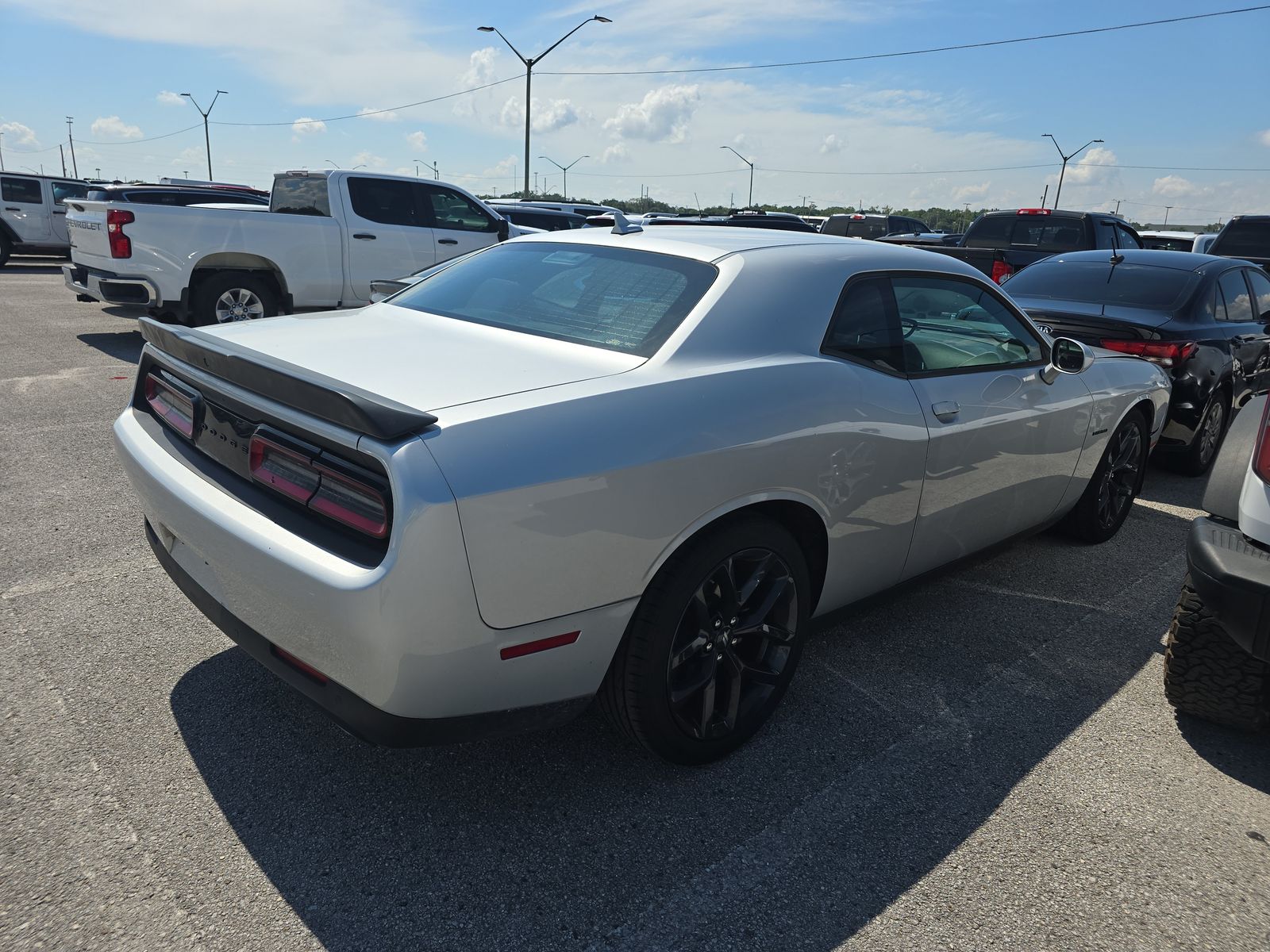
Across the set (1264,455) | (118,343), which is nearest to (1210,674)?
(1264,455)

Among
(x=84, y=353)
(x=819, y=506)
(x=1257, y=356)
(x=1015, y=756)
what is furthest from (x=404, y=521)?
(x=84, y=353)

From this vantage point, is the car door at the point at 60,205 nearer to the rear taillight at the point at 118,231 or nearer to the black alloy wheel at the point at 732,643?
the rear taillight at the point at 118,231

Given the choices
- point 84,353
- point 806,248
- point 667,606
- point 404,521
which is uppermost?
point 806,248

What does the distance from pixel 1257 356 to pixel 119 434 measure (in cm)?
751

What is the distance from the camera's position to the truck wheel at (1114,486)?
15.4ft

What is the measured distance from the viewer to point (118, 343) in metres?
9.95

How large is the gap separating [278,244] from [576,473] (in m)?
8.47

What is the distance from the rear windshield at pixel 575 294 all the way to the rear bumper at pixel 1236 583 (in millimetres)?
1710

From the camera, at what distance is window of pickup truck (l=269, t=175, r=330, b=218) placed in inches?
397

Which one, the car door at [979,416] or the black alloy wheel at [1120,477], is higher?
the car door at [979,416]

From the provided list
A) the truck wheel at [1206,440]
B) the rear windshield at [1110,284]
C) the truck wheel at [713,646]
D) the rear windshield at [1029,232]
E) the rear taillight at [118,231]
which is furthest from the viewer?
the rear windshield at [1029,232]

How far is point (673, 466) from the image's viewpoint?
7.87 feet

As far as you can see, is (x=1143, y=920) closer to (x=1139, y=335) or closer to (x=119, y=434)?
(x=119, y=434)

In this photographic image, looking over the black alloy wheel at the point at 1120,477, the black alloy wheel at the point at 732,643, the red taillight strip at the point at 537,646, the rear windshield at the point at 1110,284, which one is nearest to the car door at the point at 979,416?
the black alloy wheel at the point at 1120,477
